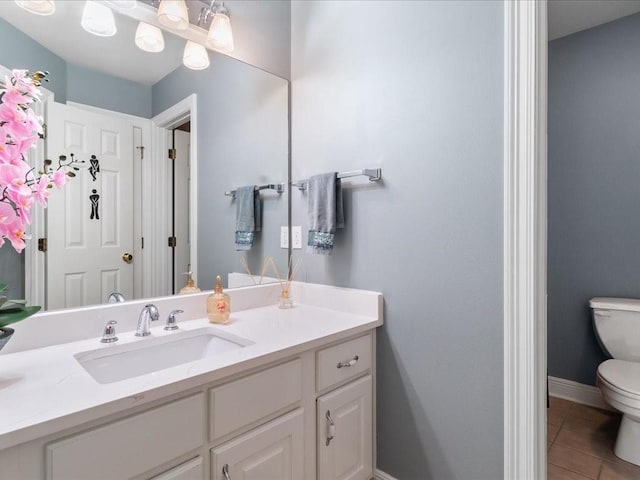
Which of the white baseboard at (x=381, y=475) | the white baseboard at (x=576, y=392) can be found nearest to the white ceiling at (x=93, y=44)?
the white baseboard at (x=381, y=475)

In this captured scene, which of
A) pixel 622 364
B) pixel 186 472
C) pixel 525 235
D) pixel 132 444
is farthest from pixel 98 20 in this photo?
pixel 622 364

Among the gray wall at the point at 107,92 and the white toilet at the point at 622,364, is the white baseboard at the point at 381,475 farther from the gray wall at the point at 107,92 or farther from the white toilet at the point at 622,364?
the gray wall at the point at 107,92

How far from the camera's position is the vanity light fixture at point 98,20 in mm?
1263

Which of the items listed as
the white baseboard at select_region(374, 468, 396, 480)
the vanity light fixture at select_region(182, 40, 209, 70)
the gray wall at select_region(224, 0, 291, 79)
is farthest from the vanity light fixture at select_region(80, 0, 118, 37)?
the white baseboard at select_region(374, 468, 396, 480)

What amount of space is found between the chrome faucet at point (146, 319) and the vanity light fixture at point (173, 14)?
1126 millimetres

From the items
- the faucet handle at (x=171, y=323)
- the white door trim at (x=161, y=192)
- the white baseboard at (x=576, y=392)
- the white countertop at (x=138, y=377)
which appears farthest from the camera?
the white baseboard at (x=576, y=392)

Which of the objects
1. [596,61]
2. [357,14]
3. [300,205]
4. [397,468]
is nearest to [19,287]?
[300,205]

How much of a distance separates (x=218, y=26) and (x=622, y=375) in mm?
2555

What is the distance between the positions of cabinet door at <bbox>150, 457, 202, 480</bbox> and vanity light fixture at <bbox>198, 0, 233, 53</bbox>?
5.18ft

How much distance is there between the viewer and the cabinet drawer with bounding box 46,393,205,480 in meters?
0.72

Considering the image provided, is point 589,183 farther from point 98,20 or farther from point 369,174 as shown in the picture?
point 98,20

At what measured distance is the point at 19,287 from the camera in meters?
1.12

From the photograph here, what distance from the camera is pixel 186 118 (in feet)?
4.96

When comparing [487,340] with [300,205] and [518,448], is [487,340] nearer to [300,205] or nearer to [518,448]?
[518,448]
